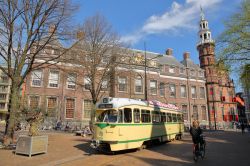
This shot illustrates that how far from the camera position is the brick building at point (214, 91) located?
46.9 metres

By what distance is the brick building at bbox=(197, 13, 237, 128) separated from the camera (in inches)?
1848

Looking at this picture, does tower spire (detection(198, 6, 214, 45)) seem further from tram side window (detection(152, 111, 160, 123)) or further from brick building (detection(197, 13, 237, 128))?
tram side window (detection(152, 111, 160, 123))

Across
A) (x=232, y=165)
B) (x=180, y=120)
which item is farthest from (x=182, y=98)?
(x=232, y=165)

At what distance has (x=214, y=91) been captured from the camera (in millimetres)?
48000

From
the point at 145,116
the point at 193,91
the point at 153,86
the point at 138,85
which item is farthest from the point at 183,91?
the point at 145,116

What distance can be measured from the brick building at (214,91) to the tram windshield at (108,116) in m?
38.7

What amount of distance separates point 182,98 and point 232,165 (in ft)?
117

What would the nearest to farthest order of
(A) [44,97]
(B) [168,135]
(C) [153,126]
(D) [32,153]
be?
(D) [32,153]
(C) [153,126]
(B) [168,135]
(A) [44,97]

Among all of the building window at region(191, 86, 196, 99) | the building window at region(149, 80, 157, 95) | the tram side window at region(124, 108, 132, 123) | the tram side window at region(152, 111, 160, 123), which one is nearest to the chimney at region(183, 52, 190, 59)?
the building window at region(191, 86, 196, 99)

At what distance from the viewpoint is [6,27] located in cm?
1320

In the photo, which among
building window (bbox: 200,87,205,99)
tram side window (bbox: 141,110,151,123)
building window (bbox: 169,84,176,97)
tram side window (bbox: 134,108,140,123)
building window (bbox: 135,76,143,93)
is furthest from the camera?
building window (bbox: 200,87,205,99)

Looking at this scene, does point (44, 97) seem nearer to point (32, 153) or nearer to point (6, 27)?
point (6, 27)

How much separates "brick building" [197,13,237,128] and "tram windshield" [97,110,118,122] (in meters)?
38.7

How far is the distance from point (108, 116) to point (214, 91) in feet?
138
